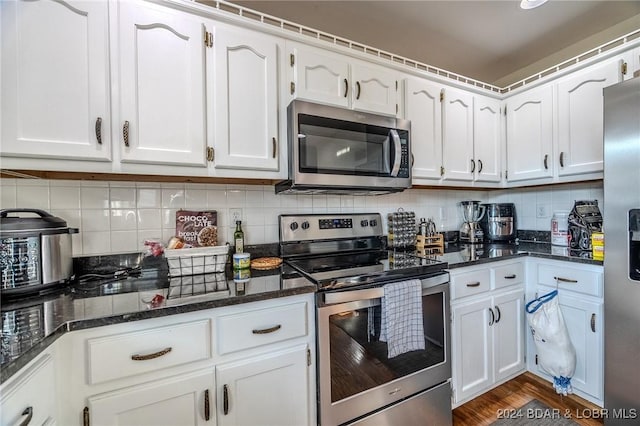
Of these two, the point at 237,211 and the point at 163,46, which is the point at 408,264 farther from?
the point at 163,46

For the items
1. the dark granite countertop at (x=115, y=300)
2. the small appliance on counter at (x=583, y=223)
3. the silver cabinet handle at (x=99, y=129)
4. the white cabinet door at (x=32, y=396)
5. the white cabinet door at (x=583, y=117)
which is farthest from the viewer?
the small appliance on counter at (x=583, y=223)

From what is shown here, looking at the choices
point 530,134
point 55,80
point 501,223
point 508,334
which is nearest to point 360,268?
point 508,334

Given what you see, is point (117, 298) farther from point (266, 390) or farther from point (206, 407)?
point (266, 390)

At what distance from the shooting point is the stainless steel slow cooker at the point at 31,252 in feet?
3.18

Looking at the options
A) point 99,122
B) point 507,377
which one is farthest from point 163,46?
point 507,377

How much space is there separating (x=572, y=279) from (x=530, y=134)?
43.2 inches

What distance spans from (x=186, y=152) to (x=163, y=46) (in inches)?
18.2

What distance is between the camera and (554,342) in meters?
1.65

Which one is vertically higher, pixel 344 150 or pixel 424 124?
pixel 424 124

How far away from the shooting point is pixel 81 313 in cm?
85

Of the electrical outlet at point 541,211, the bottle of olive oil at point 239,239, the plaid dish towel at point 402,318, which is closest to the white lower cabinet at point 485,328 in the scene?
the plaid dish towel at point 402,318

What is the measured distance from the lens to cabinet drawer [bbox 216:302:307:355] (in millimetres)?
998

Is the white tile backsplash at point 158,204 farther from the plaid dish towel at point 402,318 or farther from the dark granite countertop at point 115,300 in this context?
the plaid dish towel at point 402,318

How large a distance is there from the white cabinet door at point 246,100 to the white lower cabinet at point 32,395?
0.90 metres
